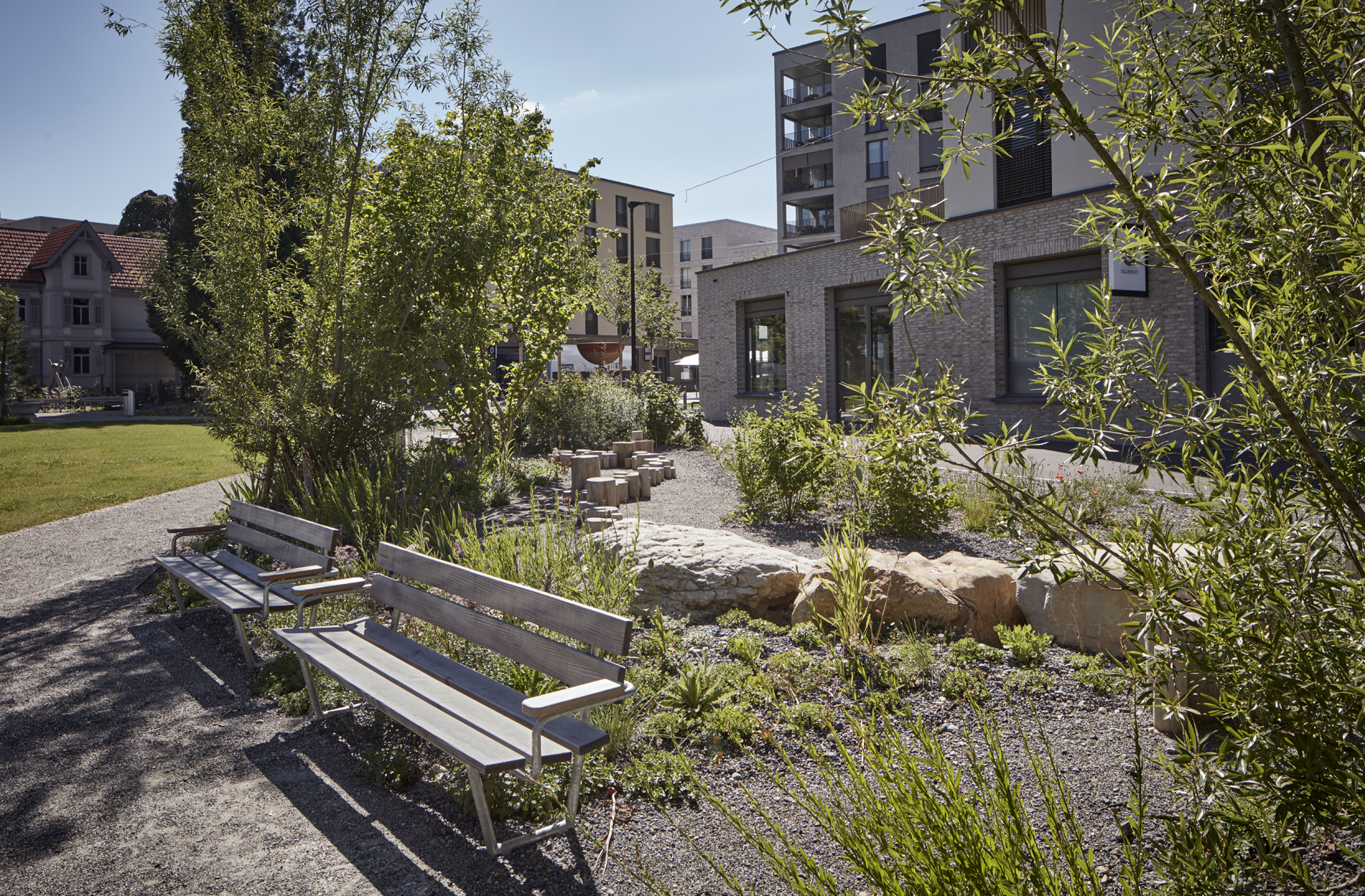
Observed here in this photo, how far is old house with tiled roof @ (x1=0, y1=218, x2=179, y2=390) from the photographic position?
42750 mm

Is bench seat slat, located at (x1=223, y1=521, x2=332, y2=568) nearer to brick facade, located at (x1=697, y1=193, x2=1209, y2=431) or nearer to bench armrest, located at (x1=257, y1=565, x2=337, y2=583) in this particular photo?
bench armrest, located at (x1=257, y1=565, x2=337, y2=583)

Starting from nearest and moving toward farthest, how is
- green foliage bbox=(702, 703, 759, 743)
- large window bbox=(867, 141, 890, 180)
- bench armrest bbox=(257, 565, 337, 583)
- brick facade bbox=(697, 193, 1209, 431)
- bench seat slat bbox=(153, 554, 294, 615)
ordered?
green foliage bbox=(702, 703, 759, 743)
bench armrest bbox=(257, 565, 337, 583)
bench seat slat bbox=(153, 554, 294, 615)
brick facade bbox=(697, 193, 1209, 431)
large window bbox=(867, 141, 890, 180)

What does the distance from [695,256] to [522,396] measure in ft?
205

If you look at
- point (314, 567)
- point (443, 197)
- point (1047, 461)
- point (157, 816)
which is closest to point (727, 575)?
point (314, 567)

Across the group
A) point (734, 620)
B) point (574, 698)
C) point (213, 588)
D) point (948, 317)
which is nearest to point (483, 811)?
point (574, 698)

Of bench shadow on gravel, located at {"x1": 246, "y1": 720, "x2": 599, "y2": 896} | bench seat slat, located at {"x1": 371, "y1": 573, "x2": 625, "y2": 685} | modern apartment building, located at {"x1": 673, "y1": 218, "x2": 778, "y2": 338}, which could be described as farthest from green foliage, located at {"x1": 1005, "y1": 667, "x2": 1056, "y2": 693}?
modern apartment building, located at {"x1": 673, "y1": 218, "x2": 778, "y2": 338}

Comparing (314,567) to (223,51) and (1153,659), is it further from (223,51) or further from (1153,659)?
(223,51)

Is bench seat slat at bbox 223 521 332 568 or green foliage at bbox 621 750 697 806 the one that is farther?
bench seat slat at bbox 223 521 332 568

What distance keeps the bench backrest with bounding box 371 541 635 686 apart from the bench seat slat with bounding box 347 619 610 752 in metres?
0.14

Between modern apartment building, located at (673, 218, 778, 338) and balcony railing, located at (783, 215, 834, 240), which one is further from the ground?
modern apartment building, located at (673, 218, 778, 338)

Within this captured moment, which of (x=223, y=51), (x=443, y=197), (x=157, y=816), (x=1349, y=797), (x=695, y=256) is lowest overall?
(x=157, y=816)

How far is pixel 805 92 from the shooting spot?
42156 mm

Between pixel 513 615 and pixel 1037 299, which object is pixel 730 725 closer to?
pixel 513 615

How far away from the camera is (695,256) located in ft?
241
